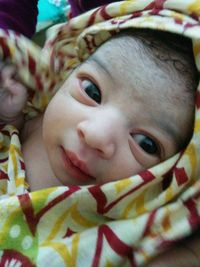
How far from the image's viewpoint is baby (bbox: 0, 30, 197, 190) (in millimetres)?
623

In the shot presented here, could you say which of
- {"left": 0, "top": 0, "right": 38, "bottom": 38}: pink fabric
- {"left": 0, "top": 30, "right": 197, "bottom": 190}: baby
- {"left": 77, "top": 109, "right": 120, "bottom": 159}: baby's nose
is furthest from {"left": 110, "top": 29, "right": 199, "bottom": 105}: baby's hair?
{"left": 0, "top": 0, "right": 38, "bottom": 38}: pink fabric

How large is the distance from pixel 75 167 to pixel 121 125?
9cm

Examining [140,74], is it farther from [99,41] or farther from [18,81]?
[18,81]

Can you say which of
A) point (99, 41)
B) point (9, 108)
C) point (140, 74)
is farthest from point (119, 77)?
point (9, 108)

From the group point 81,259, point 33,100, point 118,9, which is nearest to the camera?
point 81,259

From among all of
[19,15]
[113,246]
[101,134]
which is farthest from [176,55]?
[19,15]

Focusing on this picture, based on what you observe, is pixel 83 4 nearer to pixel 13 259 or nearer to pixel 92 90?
pixel 92 90

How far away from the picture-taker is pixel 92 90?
673 mm

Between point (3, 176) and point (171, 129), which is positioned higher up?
point (171, 129)

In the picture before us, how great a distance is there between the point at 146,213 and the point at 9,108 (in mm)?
318

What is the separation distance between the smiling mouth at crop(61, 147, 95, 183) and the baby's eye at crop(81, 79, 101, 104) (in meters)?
0.09

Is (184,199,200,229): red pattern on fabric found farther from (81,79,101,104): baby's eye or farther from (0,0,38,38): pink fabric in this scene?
(0,0,38,38): pink fabric

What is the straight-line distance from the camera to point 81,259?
62 centimetres

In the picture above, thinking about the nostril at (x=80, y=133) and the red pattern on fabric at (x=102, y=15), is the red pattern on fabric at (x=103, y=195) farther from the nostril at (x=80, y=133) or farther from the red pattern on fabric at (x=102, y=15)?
the red pattern on fabric at (x=102, y=15)
